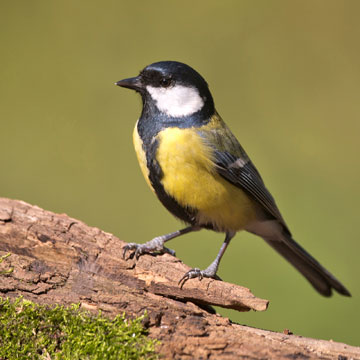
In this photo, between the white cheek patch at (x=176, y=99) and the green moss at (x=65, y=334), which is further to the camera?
the white cheek patch at (x=176, y=99)

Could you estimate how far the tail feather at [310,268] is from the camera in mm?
2965

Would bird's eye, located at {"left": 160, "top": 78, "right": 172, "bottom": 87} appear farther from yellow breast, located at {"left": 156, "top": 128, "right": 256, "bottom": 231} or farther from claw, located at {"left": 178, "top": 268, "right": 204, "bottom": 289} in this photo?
claw, located at {"left": 178, "top": 268, "right": 204, "bottom": 289}

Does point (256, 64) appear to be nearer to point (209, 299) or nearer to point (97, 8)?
point (97, 8)

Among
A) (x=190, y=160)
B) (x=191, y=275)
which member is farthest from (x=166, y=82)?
(x=191, y=275)

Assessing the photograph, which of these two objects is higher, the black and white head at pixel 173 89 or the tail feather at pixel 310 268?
the black and white head at pixel 173 89

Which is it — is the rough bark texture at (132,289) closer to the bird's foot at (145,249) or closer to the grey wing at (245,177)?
the bird's foot at (145,249)

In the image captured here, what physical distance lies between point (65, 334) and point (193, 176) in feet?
3.02

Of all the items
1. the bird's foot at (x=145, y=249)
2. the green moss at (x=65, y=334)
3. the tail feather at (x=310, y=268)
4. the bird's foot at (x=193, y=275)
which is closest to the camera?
the green moss at (x=65, y=334)

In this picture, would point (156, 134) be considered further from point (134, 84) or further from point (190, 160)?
point (134, 84)

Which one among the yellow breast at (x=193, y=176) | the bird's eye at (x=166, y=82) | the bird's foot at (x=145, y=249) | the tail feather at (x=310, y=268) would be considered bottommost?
the bird's foot at (x=145, y=249)

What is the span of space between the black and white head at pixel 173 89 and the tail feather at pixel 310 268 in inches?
38.9

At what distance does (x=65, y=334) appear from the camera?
1.79 meters

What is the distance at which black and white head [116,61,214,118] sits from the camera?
249 centimetres

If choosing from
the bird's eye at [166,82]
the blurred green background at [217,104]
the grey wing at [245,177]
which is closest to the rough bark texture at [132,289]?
the grey wing at [245,177]
